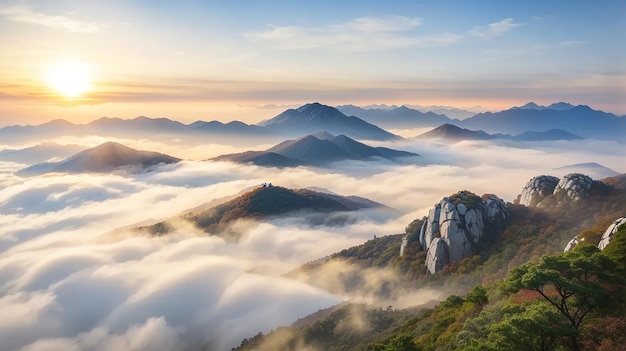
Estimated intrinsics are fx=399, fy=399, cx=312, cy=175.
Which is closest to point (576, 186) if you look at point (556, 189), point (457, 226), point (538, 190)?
point (556, 189)

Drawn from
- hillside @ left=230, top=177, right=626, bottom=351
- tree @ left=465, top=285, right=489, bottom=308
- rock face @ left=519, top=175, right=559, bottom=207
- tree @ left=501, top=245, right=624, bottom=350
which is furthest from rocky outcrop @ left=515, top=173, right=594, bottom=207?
tree @ left=501, top=245, right=624, bottom=350

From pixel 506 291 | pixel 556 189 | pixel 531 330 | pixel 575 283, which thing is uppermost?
pixel 575 283

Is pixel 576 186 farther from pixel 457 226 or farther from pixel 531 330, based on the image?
pixel 531 330

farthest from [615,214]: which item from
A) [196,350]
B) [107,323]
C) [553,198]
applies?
[107,323]

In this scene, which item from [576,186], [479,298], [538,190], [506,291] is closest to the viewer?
[506,291]

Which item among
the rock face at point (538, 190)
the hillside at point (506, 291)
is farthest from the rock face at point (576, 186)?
the rock face at point (538, 190)

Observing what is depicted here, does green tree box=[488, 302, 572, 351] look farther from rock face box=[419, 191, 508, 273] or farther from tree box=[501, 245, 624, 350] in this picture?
rock face box=[419, 191, 508, 273]

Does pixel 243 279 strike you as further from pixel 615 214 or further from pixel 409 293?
pixel 615 214

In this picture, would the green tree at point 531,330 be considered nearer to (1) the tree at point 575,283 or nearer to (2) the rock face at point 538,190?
(1) the tree at point 575,283
